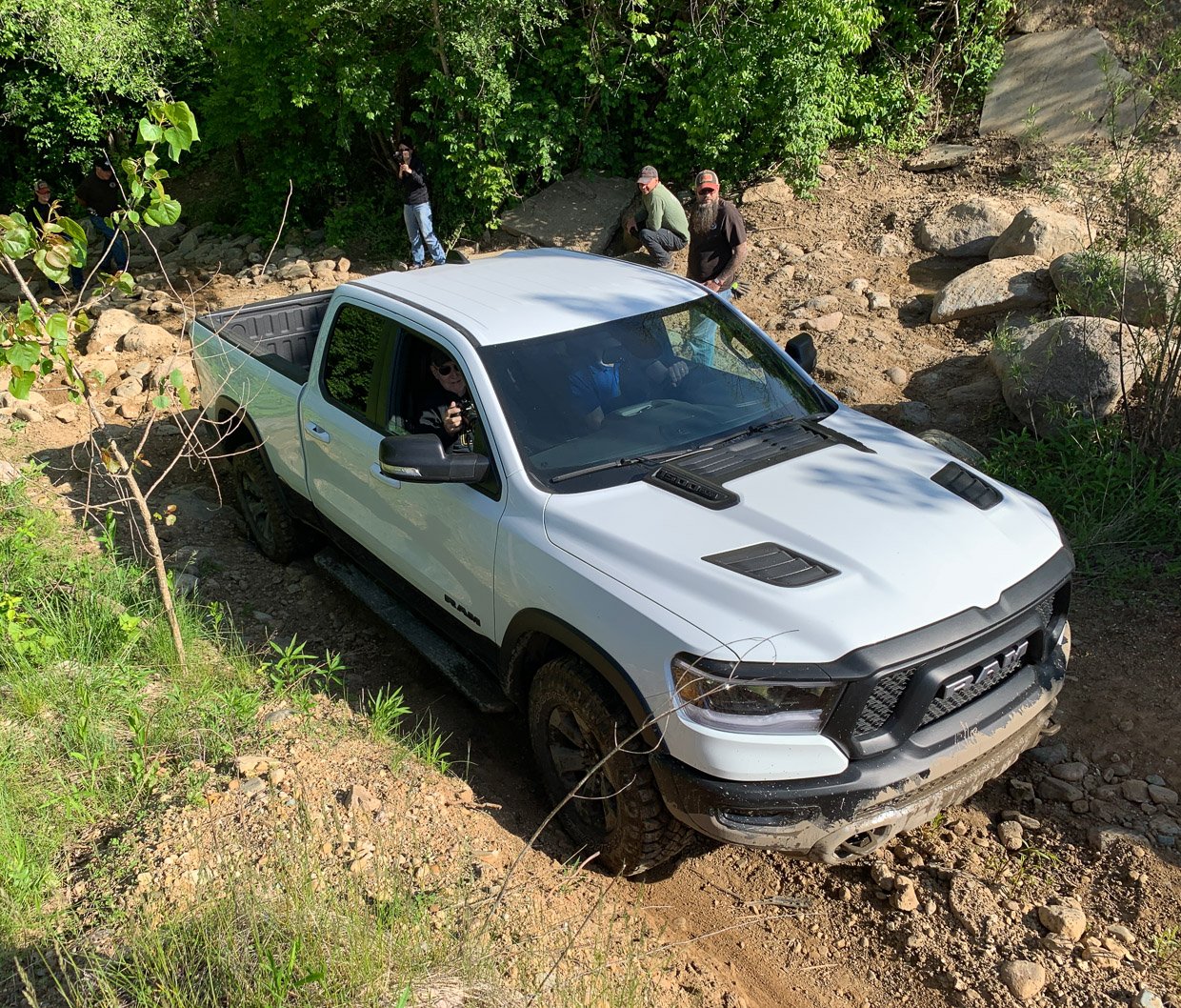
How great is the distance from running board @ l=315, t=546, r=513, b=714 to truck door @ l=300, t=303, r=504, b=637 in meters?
0.26

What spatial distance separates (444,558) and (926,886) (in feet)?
7.34

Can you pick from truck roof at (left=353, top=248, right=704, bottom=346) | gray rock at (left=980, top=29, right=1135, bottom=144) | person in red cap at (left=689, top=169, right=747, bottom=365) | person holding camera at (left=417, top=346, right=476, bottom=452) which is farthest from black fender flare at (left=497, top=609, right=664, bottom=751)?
gray rock at (left=980, top=29, right=1135, bottom=144)

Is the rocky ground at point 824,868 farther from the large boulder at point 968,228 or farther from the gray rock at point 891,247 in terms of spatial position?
the gray rock at point 891,247

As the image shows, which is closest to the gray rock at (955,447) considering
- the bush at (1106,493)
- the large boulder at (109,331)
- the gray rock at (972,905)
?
the bush at (1106,493)

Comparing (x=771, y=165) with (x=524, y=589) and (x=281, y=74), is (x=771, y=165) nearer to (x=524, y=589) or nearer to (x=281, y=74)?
(x=281, y=74)

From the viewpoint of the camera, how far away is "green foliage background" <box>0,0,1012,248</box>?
10.4m

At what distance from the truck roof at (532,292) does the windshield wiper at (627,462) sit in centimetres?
71

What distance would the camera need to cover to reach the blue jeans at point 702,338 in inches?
177

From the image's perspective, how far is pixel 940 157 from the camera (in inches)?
429

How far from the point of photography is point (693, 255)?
27.0ft

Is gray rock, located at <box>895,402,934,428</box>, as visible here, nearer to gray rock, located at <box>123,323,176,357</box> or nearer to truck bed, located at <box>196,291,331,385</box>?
truck bed, located at <box>196,291,331,385</box>

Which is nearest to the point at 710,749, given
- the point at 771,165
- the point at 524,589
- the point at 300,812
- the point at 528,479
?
the point at 524,589

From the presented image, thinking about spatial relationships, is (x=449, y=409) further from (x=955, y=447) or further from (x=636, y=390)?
(x=955, y=447)

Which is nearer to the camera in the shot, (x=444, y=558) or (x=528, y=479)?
(x=528, y=479)
